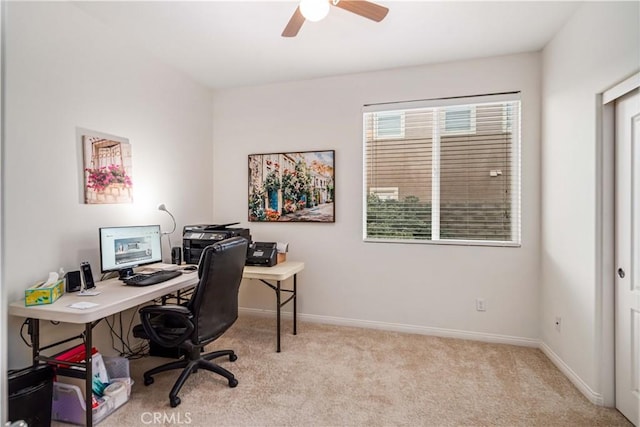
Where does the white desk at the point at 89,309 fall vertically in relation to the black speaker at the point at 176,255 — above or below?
below

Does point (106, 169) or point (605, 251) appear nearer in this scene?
point (605, 251)

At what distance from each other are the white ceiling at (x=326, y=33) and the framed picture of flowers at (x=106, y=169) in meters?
0.91

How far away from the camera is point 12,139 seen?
193 centimetres

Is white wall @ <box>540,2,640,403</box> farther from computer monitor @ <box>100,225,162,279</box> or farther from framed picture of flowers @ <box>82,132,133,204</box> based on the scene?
framed picture of flowers @ <box>82,132,133,204</box>

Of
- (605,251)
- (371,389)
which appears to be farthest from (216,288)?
(605,251)

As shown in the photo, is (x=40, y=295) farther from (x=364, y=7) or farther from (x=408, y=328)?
(x=408, y=328)

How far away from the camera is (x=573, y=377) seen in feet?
7.72

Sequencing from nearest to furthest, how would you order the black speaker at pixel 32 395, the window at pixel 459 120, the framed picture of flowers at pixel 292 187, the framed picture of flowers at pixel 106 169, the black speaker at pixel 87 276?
the black speaker at pixel 32 395 → the black speaker at pixel 87 276 → the framed picture of flowers at pixel 106 169 → the window at pixel 459 120 → the framed picture of flowers at pixel 292 187

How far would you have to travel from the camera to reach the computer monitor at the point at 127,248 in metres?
2.35

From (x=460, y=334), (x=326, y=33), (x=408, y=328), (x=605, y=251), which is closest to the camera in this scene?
(x=605, y=251)

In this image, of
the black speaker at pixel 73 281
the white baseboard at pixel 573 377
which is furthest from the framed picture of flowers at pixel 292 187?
the white baseboard at pixel 573 377

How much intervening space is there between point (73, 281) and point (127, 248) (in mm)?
436

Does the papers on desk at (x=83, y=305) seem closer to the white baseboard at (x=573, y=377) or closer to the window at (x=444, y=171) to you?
the window at (x=444, y=171)

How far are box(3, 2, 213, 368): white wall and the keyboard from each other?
387mm
